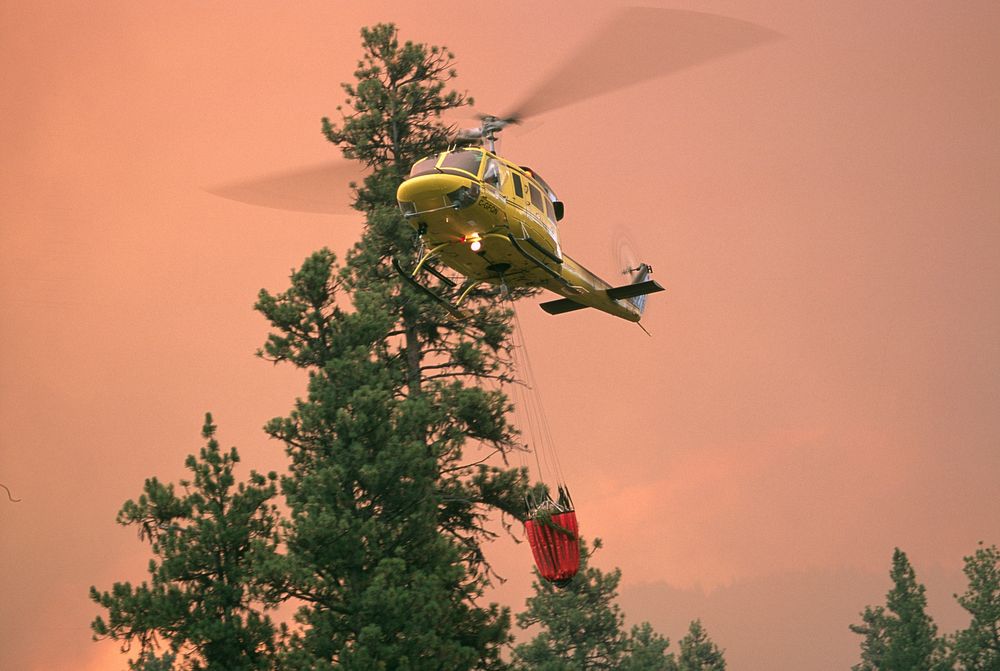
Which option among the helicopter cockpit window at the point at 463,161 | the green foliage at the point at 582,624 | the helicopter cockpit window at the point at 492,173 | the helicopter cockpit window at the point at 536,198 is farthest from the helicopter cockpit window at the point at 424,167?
the green foliage at the point at 582,624

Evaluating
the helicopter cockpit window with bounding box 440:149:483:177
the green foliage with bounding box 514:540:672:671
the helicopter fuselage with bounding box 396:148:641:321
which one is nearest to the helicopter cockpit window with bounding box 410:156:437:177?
the helicopter fuselage with bounding box 396:148:641:321

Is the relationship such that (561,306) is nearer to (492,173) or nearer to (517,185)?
(517,185)

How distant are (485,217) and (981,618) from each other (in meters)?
37.8

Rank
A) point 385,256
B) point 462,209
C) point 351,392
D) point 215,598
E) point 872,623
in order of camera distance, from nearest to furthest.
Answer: point 462,209
point 215,598
point 351,392
point 385,256
point 872,623

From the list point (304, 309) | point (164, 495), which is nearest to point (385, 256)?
point (304, 309)

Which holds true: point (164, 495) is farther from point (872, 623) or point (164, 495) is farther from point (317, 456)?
point (872, 623)

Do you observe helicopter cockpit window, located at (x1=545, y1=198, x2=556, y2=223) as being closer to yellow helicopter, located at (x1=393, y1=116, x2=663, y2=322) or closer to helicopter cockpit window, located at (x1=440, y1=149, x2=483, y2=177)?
yellow helicopter, located at (x1=393, y1=116, x2=663, y2=322)

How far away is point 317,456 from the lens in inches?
1021

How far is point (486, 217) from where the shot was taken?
19297 millimetres

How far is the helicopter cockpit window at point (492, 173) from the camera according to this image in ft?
63.5

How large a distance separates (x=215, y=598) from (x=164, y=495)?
2.45 m

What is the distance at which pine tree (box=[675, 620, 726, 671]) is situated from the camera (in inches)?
2206

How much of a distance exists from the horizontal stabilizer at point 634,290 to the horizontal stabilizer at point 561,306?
78 centimetres

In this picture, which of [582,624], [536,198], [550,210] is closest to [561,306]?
[550,210]
